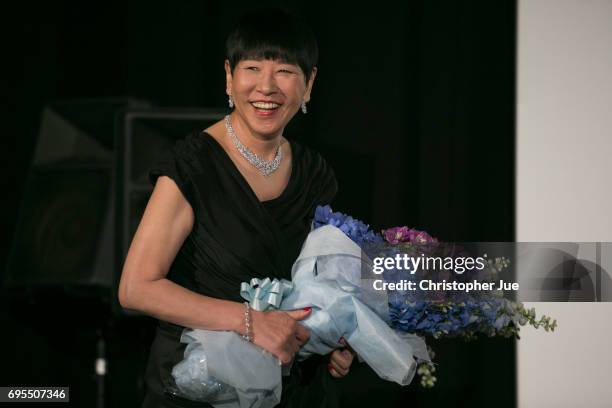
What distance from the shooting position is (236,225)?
1.85m

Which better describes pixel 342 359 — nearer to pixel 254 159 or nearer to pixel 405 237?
pixel 405 237

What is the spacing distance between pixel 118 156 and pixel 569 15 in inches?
82.9

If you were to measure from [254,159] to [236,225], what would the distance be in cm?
17

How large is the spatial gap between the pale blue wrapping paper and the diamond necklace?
20 cm

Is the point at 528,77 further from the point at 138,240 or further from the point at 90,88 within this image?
the point at 138,240

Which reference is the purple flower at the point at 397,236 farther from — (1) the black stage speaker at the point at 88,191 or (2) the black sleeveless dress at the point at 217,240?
(1) the black stage speaker at the point at 88,191

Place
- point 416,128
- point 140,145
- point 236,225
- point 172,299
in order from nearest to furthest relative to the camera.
A: point 172,299
point 236,225
point 140,145
point 416,128

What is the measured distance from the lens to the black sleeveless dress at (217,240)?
1.84m

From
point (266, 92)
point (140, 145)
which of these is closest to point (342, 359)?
point (266, 92)

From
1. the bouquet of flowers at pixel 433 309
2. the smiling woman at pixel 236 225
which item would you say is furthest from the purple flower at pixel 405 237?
the smiling woman at pixel 236 225

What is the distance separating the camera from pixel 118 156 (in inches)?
135

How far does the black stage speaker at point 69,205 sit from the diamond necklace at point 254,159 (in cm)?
164

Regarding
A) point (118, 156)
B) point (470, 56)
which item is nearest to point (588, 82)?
point (470, 56)

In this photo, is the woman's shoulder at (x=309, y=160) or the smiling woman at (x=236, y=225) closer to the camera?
the smiling woman at (x=236, y=225)
